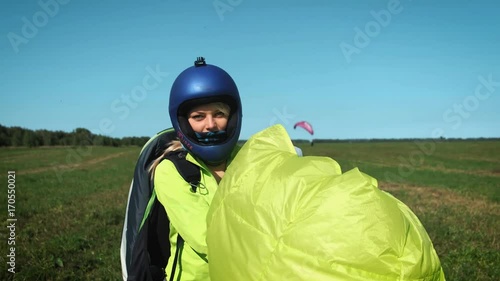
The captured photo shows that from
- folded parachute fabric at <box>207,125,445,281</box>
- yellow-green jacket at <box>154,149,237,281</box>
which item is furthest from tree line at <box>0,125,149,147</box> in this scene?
folded parachute fabric at <box>207,125,445,281</box>

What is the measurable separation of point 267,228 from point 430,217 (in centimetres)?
1022

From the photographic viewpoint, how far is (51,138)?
320 feet

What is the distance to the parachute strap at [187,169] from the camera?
2.33 meters

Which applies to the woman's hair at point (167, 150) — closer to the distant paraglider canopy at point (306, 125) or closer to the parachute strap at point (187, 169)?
the parachute strap at point (187, 169)

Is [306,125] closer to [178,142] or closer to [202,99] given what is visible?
[178,142]

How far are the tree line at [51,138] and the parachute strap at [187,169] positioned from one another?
304 feet

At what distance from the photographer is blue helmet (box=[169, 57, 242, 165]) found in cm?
270

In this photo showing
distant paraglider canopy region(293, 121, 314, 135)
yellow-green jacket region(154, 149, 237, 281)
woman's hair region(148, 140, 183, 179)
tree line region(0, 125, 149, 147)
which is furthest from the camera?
tree line region(0, 125, 149, 147)

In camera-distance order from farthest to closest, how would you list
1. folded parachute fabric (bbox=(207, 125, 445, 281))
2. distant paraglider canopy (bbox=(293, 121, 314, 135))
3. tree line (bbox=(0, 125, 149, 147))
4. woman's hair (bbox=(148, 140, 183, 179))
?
tree line (bbox=(0, 125, 149, 147)) < distant paraglider canopy (bbox=(293, 121, 314, 135)) < woman's hair (bbox=(148, 140, 183, 179)) < folded parachute fabric (bbox=(207, 125, 445, 281))

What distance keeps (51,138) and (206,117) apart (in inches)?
4289

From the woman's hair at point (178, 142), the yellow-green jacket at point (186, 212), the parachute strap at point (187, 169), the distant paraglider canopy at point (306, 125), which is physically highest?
the distant paraglider canopy at point (306, 125)

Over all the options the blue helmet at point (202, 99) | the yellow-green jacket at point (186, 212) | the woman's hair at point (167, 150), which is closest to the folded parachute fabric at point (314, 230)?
the yellow-green jacket at point (186, 212)

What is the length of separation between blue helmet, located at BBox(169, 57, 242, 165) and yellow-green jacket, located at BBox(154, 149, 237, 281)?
0.64 ft

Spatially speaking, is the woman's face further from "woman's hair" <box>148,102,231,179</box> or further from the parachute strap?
the parachute strap
